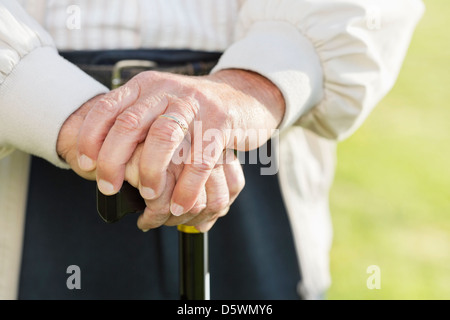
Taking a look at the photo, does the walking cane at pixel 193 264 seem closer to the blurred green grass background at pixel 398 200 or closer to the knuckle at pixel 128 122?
the knuckle at pixel 128 122

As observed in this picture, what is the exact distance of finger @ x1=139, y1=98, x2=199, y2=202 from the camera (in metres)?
0.83

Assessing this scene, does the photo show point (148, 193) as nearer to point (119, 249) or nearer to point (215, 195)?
point (215, 195)

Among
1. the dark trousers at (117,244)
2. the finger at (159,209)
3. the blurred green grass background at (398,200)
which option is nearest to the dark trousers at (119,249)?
the dark trousers at (117,244)

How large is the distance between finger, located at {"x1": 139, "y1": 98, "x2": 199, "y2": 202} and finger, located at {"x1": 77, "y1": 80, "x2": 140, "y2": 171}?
0.06 meters

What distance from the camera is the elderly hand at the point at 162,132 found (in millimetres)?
840

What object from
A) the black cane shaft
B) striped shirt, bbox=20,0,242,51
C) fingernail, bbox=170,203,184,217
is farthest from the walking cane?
striped shirt, bbox=20,0,242,51

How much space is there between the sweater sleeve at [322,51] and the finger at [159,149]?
0.72 feet

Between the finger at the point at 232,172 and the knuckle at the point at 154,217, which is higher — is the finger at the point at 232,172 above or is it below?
above

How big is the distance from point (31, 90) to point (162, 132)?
0.70ft

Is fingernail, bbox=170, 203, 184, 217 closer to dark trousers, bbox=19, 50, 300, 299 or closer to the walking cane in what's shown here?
the walking cane
